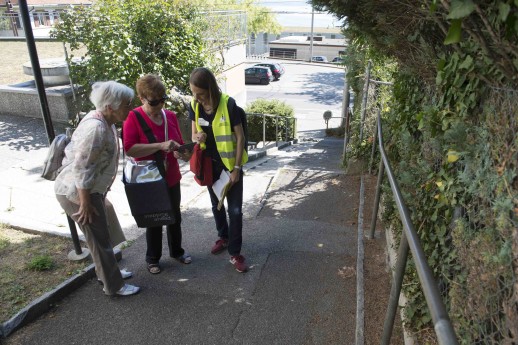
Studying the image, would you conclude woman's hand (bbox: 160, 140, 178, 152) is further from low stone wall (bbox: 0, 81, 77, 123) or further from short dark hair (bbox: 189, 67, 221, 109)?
low stone wall (bbox: 0, 81, 77, 123)

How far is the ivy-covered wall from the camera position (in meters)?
1.40

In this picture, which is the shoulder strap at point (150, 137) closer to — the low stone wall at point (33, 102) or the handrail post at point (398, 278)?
the handrail post at point (398, 278)

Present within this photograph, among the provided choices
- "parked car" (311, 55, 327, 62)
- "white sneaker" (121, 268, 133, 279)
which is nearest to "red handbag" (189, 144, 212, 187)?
"white sneaker" (121, 268, 133, 279)

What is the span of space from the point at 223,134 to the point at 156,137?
21.3 inches

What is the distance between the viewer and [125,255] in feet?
12.1

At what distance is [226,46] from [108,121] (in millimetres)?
13842

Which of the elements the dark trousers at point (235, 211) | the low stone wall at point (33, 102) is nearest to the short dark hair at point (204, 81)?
the dark trousers at point (235, 211)

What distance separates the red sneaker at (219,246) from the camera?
12.0 ft

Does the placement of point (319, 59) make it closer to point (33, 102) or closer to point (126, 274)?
point (33, 102)

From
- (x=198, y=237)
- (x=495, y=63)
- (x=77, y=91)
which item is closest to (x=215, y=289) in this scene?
(x=198, y=237)

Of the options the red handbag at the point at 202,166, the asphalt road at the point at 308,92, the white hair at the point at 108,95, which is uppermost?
the white hair at the point at 108,95

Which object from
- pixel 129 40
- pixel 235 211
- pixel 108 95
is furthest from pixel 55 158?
pixel 129 40

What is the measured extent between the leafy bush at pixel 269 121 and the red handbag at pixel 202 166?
12637 millimetres

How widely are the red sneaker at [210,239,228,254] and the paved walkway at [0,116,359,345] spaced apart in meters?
0.07
